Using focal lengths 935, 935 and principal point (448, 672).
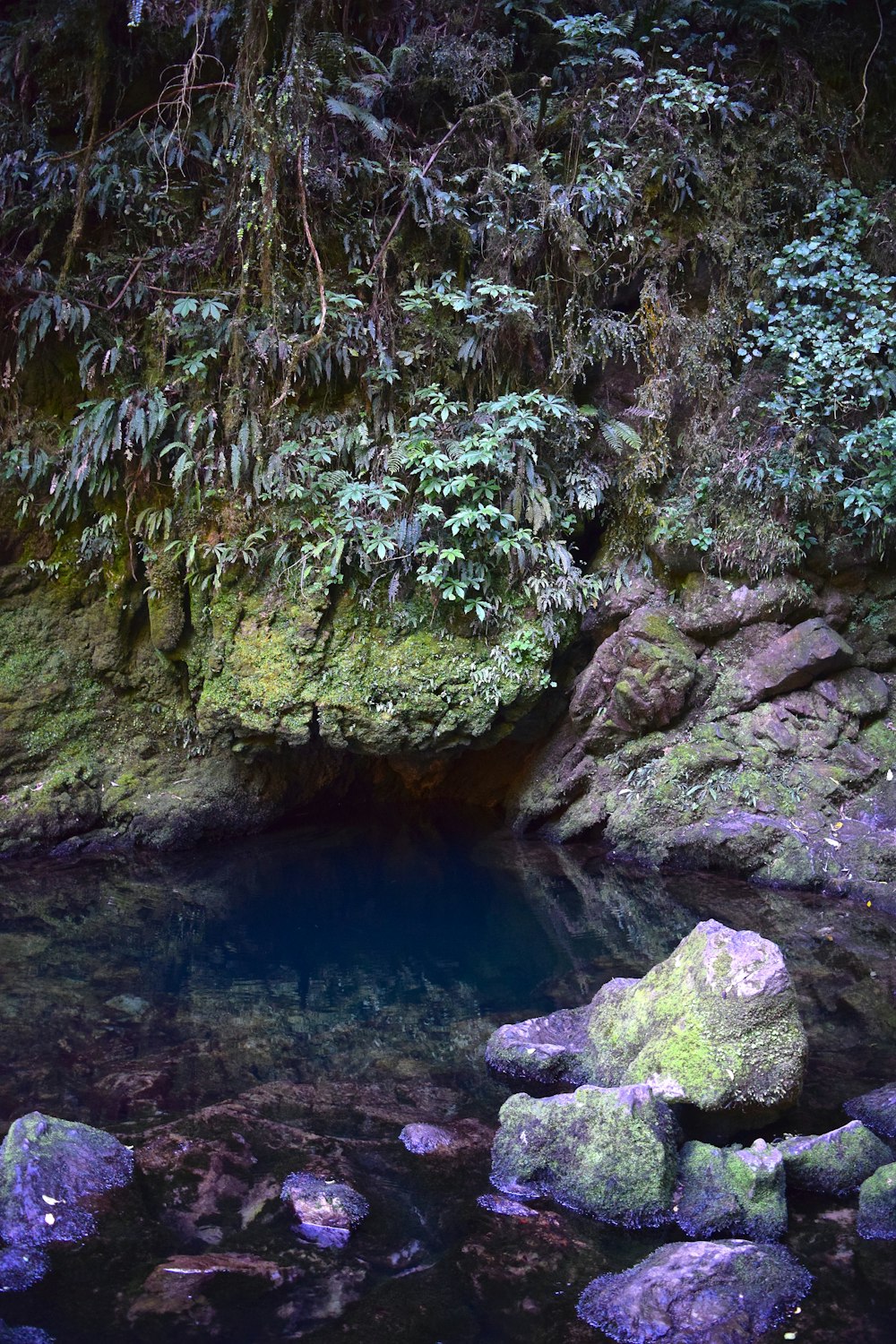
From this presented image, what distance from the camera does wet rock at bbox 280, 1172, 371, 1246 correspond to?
12.8 feet

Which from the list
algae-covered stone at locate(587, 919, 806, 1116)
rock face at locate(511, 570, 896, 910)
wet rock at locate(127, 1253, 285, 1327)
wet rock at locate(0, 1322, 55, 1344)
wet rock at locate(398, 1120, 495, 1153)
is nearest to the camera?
wet rock at locate(0, 1322, 55, 1344)

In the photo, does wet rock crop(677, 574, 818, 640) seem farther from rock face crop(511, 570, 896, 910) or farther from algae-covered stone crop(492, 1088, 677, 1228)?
algae-covered stone crop(492, 1088, 677, 1228)

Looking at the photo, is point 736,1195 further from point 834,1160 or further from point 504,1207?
point 504,1207

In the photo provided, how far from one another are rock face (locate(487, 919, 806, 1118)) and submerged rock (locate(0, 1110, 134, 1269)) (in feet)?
7.53

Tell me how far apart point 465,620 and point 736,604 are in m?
2.91

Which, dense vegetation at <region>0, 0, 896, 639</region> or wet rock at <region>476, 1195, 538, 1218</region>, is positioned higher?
dense vegetation at <region>0, 0, 896, 639</region>

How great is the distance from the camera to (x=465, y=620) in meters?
9.71

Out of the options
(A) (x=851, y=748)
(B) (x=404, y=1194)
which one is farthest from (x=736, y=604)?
(B) (x=404, y=1194)

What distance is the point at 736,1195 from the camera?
394 cm

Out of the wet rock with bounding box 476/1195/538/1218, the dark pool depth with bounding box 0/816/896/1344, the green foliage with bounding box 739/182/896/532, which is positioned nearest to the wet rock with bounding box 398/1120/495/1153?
the dark pool depth with bounding box 0/816/896/1344

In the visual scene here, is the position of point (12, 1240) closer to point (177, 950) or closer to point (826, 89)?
point (177, 950)

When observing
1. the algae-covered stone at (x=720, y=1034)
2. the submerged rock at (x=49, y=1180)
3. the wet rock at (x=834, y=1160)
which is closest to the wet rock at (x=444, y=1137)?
the algae-covered stone at (x=720, y=1034)

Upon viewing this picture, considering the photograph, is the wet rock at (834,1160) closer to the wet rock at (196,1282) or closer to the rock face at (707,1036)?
the rock face at (707,1036)

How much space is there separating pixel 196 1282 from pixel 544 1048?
7.40 feet
